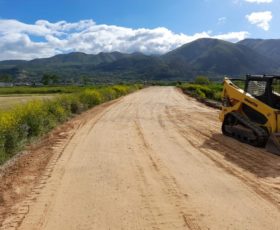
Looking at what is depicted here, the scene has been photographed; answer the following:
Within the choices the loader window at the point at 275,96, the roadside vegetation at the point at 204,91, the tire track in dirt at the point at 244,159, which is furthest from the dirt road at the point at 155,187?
the roadside vegetation at the point at 204,91

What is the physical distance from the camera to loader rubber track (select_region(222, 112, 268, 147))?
11086 mm

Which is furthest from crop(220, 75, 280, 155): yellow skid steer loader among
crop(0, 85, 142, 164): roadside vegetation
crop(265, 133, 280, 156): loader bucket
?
crop(0, 85, 142, 164): roadside vegetation

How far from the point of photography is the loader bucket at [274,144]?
10.5 meters

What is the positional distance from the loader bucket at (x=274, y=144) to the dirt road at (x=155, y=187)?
306 mm

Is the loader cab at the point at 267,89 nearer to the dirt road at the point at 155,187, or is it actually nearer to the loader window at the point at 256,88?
the loader window at the point at 256,88

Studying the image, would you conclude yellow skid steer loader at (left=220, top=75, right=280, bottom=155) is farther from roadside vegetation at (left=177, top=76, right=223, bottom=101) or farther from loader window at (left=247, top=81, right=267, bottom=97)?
roadside vegetation at (left=177, top=76, right=223, bottom=101)

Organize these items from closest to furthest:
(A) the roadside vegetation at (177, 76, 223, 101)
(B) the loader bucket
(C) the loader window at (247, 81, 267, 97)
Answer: (B) the loader bucket, (C) the loader window at (247, 81, 267, 97), (A) the roadside vegetation at (177, 76, 223, 101)

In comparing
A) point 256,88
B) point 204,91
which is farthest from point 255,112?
point 204,91

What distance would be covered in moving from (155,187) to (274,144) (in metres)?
4.79

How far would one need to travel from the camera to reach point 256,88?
12.3 m

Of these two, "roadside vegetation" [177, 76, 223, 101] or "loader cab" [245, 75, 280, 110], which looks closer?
"loader cab" [245, 75, 280, 110]

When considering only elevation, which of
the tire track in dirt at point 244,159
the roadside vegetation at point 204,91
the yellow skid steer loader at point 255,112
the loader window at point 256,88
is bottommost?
the roadside vegetation at point 204,91

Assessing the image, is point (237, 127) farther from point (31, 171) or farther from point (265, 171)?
point (31, 171)

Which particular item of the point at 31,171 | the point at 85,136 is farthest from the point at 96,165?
the point at 85,136
